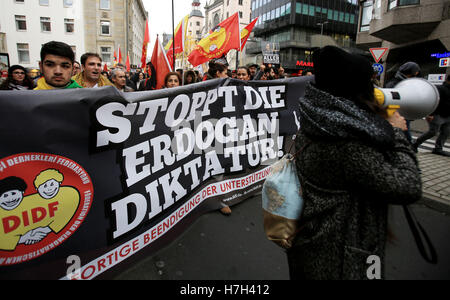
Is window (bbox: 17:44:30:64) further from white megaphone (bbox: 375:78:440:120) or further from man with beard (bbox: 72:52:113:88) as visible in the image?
white megaphone (bbox: 375:78:440:120)

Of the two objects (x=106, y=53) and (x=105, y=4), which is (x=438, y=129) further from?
(x=105, y=4)

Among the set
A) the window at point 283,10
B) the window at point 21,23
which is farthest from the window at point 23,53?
the window at point 283,10

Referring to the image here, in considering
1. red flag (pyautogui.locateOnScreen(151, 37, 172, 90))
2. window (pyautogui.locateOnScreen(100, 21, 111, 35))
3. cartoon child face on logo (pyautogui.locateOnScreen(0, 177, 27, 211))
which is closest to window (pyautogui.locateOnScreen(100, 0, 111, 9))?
window (pyautogui.locateOnScreen(100, 21, 111, 35))

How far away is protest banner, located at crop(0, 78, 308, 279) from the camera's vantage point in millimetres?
1834

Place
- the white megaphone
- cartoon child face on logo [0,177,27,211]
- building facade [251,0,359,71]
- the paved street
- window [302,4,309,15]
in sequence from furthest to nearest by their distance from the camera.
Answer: building facade [251,0,359,71] < window [302,4,309,15] < the paved street < cartoon child face on logo [0,177,27,211] < the white megaphone

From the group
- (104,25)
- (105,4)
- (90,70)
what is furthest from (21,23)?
(90,70)

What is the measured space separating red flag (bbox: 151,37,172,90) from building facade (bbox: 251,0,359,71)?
4664 cm

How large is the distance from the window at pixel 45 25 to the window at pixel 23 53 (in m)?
3.04

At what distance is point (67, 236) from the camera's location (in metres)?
2.04

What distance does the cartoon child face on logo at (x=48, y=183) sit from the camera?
1.91 m

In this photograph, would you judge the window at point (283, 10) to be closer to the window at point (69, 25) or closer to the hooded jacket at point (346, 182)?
the window at point (69, 25)

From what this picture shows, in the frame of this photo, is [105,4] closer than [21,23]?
No

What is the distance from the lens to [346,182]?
117 cm

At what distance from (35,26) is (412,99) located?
4251 centimetres
